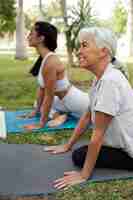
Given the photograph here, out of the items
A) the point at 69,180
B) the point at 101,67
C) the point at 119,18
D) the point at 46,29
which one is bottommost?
the point at 119,18

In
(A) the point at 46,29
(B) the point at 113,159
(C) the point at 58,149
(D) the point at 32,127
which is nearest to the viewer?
(B) the point at 113,159

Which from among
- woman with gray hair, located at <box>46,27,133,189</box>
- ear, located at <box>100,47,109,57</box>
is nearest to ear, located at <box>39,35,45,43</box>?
woman with gray hair, located at <box>46,27,133,189</box>

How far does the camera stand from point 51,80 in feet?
15.9

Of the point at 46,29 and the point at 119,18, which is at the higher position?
the point at 46,29

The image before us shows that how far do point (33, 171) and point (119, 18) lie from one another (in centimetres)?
2751

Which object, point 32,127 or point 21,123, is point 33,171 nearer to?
point 32,127

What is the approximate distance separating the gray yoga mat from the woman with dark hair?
876mm

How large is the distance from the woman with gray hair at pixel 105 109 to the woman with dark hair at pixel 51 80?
146 centimetres

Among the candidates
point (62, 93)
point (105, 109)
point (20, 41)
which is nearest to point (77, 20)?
point (20, 41)

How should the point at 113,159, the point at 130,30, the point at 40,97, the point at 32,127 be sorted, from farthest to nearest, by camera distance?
the point at 130,30 < the point at 40,97 < the point at 32,127 < the point at 113,159

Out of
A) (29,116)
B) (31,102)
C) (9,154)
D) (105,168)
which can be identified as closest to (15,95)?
(31,102)

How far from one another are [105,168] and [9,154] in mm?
964

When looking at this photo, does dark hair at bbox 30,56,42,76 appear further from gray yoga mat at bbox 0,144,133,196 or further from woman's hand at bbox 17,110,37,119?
gray yoga mat at bbox 0,144,133,196

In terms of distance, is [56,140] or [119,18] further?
[119,18]
